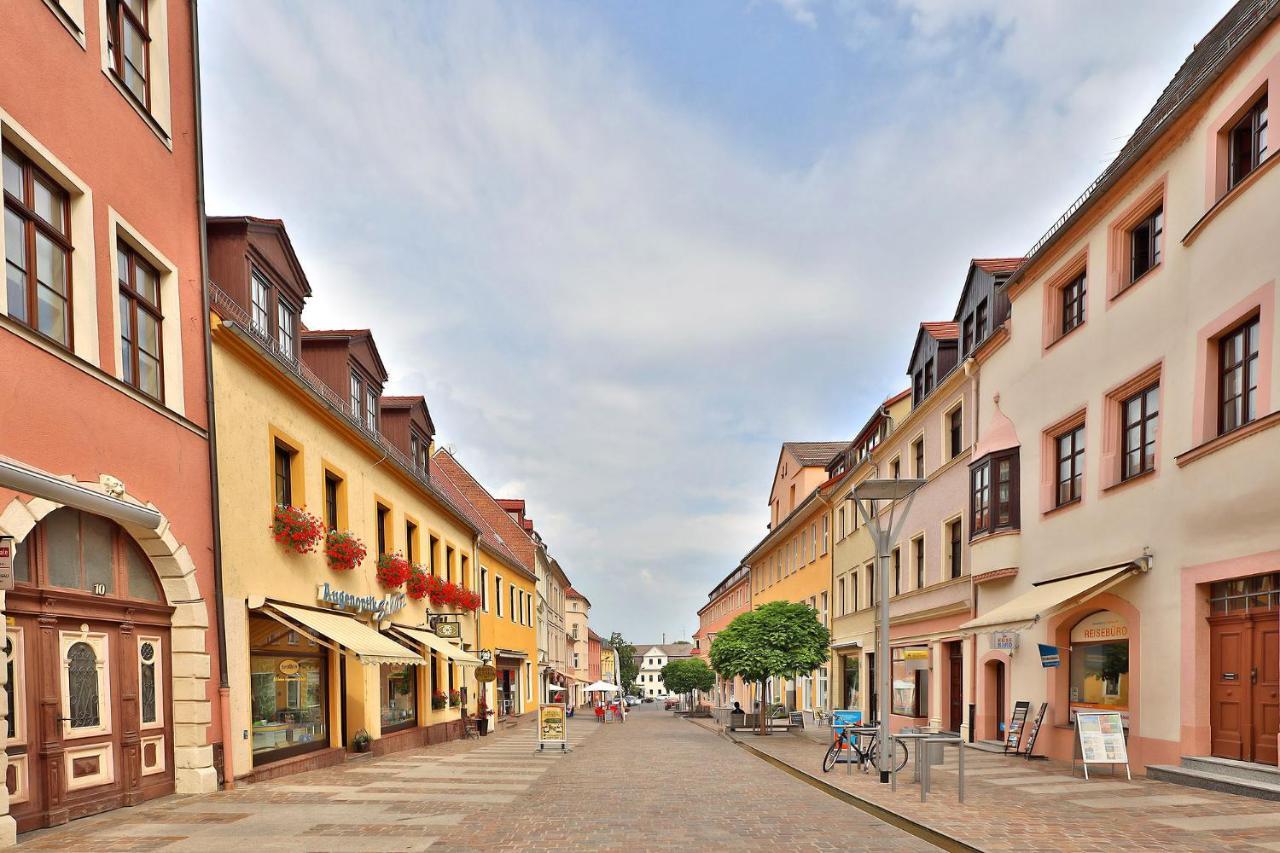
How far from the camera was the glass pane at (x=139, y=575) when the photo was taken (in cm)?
1136

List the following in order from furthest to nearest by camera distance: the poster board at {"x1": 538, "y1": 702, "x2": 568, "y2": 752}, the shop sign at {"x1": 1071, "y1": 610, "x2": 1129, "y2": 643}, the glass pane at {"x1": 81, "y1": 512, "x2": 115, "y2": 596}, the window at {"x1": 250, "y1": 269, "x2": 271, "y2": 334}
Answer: the poster board at {"x1": 538, "y1": 702, "x2": 568, "y2": 752} < the shop sign at {"x1": 1071, "y1": 610, "x2": 1129, "y2": 643} < the window at {"x1": 250, "y1": 269, "x2": 271, "y2": 334} < the glass pane at {"x1": 81, "y1": 512, "x2": 115, "y2": 596}

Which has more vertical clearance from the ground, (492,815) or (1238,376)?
(1238,376)

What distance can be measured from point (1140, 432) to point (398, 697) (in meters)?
17.4

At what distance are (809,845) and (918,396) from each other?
20.4 m

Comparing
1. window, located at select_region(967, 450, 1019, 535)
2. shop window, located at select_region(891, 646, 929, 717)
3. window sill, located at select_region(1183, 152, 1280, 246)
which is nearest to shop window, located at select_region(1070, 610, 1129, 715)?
window, located at select_region(967, 450, 1019, 535)

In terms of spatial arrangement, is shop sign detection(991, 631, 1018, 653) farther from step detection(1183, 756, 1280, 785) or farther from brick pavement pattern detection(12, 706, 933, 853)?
step detection(1183, 756, 1280, 785)

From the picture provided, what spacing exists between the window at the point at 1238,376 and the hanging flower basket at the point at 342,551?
15331mm

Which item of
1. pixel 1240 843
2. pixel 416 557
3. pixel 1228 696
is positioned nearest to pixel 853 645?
pixel 416 557

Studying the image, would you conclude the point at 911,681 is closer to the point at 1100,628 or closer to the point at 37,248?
the point at 1100,628

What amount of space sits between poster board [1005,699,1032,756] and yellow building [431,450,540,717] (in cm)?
1970

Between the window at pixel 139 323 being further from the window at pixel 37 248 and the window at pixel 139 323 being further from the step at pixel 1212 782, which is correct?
the step at pixel 1212 782

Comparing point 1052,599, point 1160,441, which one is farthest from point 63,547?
point 1160,441

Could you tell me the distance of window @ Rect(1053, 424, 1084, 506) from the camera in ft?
57.3

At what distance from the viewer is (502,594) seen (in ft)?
129
